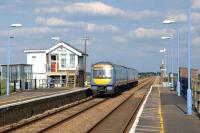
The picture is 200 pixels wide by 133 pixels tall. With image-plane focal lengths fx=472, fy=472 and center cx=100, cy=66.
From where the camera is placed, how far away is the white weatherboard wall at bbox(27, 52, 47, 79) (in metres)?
68.7

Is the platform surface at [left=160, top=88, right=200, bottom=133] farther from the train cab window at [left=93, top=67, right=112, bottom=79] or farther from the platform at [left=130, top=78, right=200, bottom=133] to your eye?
the train cab window at [left=93, top=67, right=112, bottom=79]

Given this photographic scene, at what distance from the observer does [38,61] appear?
6969 centimetres

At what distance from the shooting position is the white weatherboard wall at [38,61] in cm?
6874

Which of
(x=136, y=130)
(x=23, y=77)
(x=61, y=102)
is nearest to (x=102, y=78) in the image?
(x=61, y=102)

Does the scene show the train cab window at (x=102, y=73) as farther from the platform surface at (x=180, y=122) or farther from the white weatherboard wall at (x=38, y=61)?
the white weatherboard wall at (x=38, y=61)

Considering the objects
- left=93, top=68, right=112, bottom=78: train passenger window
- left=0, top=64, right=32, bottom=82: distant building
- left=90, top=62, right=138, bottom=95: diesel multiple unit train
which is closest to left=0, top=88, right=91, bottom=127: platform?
left=90, top=62, right=138, bottom=95: diesel multiple unit train

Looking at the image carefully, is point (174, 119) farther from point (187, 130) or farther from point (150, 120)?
point (187, 130)

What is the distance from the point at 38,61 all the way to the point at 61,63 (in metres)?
4.56

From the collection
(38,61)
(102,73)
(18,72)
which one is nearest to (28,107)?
(102,73)

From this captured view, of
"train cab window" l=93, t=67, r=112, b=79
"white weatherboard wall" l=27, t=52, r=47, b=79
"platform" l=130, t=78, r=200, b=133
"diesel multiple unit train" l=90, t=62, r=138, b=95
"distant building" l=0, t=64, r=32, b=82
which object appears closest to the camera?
"platform" l=130, t=78, r=200, b=133

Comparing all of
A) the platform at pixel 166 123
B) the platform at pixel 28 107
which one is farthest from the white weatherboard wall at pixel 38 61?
the platform at pixel 166 123

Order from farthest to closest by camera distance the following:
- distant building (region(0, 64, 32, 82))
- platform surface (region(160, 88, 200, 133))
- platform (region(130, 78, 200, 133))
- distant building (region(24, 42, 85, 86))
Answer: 1. distant building (region(24, 42, 85, 86))
2. distant building (region(0, 64, 32, 82))
3. platform (region(130, 78, 200, 133))
4. platform surface (region(160, 88, 200, 133))

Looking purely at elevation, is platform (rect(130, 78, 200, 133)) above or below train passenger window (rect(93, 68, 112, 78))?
below

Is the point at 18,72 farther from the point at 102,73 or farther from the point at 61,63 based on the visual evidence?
the point at 102,73
